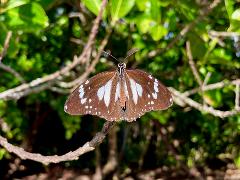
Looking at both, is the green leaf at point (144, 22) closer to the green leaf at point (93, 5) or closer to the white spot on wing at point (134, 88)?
the green leaf at point (93, 5)

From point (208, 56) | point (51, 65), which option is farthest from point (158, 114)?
point (208, 56)

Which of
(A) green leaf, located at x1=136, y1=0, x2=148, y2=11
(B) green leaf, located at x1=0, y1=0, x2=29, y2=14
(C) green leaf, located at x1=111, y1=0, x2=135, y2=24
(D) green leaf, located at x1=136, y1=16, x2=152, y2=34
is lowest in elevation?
(D) green leaf, located at x1=136, y1=16, x2=152, y2=34

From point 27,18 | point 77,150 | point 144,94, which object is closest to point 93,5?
point 27,18

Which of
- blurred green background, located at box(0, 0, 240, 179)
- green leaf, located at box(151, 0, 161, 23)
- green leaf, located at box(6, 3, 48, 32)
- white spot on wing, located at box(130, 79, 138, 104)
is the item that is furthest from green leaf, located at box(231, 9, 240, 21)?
green leaf, located at box(6, 3, 48, 32)

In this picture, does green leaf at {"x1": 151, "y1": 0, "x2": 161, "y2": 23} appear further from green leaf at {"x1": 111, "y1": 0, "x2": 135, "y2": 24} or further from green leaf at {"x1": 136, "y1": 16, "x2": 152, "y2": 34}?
green leaf at {"x1": 111, "y1": 0, "x2": 135, "y2": 24}

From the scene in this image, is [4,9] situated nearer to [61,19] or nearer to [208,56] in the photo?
[208,56]

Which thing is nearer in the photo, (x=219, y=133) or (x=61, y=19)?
(x=61, y=19)

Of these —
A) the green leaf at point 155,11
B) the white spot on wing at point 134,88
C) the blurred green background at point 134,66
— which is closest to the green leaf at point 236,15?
the blurred green background at point 134,66
